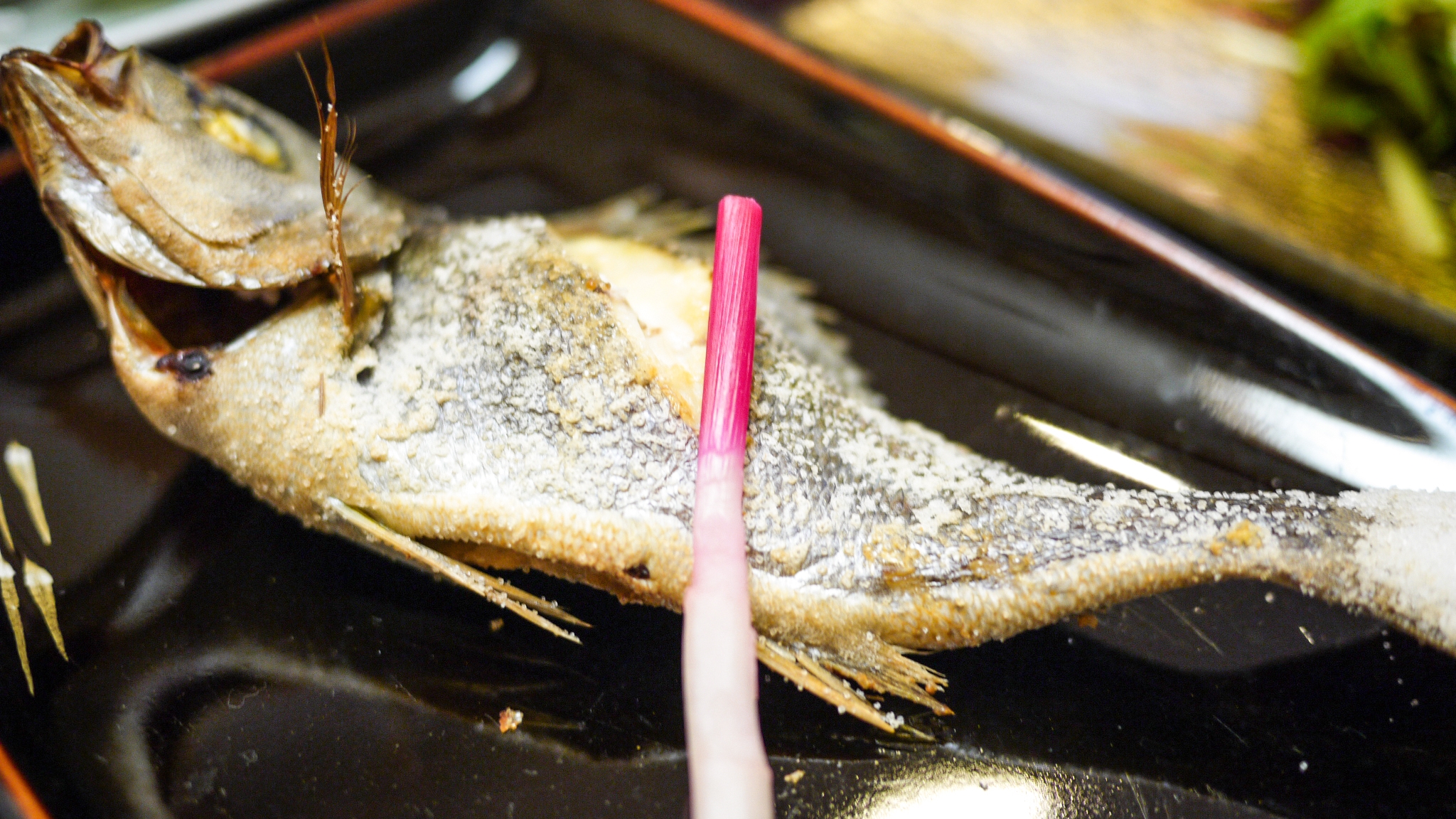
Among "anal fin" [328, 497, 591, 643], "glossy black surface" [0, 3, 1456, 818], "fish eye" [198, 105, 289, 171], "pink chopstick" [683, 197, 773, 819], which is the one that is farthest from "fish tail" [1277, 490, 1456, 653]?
"fish eye" [198, 105, 289, 171]

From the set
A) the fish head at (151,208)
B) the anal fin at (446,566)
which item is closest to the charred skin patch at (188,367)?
the fish head at (151,208)

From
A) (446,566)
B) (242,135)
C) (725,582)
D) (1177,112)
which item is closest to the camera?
(725,582)

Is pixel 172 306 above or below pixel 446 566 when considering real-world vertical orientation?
above

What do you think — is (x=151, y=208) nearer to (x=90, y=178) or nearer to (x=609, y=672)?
(x=90, y=178)

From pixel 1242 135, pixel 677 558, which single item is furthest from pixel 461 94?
pixel 1242 135

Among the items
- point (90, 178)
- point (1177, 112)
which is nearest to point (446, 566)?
point (90, 178)

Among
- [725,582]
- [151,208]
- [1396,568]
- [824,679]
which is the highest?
[151,208]

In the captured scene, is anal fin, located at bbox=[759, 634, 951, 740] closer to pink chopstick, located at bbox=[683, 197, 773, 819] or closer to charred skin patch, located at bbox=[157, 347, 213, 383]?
pink chopstick, located at bbox=[683, 197, 773, 819]
